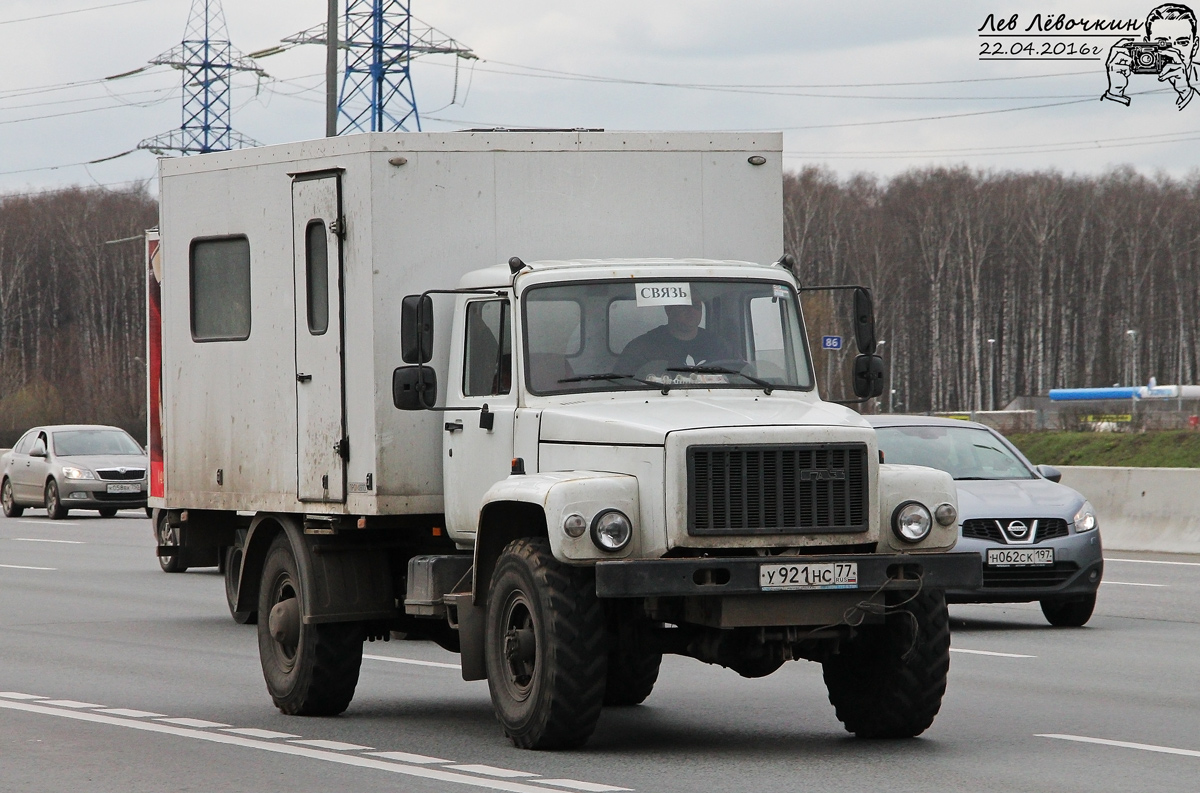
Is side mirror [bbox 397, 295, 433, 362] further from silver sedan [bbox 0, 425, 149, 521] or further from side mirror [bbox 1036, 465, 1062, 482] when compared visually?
silver sedan [bbox 0, 425, 149, 521]

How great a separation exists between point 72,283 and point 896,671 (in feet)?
323

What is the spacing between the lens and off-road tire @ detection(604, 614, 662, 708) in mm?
8750

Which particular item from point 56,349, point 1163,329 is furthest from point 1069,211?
point 56,349

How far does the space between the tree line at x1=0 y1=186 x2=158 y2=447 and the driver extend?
296 ft

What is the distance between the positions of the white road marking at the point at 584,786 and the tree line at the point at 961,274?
92483 mm

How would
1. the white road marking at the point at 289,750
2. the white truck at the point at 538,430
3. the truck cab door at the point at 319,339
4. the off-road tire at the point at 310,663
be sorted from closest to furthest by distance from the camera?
the white road marking at the point at 289,750 < the white truck at the point at 538,430 < the truck cab door at the point at 319,339 < the off-road tire at the point at 310,663

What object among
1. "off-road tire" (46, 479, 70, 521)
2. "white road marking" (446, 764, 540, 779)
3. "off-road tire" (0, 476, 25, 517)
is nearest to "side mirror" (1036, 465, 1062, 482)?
"white road marking" (446, 764, 540, 779)

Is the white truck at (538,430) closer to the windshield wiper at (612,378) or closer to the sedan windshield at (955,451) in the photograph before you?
the windshield wiper at (612,378)

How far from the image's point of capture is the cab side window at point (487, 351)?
9.38m

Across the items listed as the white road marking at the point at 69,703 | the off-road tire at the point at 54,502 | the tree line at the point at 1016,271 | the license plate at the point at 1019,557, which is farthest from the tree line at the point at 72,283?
Result: the white road marking at the point at 69,703

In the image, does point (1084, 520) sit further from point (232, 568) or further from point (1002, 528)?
point (232, 568)

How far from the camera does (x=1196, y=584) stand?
18.9 metres

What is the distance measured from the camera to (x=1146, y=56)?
46.1m

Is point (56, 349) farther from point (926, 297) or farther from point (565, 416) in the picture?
point (565, 416)
